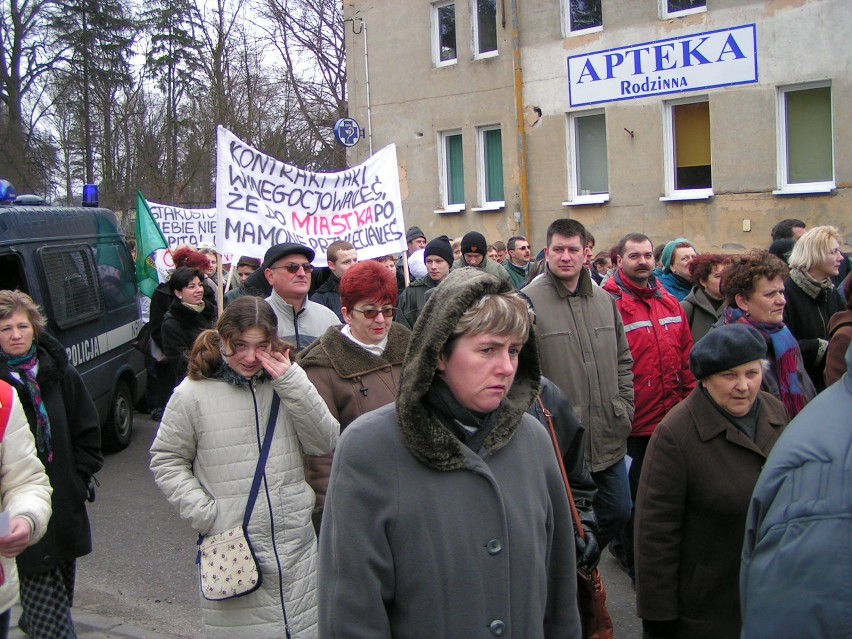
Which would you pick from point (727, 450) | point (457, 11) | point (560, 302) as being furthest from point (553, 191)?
point (727, 450)

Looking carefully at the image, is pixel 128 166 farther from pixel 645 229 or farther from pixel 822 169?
pixel 822 169

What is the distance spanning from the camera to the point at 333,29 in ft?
109

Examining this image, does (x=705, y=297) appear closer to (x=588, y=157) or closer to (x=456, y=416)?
(x=456, y=416)

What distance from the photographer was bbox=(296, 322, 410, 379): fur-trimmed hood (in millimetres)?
4109

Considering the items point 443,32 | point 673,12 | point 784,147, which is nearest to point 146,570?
point 784,147

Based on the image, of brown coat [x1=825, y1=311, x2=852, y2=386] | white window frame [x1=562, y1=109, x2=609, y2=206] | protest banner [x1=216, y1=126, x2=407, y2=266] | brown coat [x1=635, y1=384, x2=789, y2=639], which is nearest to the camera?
brown coat [x1=635, y1=384, x2=789, y2=639]

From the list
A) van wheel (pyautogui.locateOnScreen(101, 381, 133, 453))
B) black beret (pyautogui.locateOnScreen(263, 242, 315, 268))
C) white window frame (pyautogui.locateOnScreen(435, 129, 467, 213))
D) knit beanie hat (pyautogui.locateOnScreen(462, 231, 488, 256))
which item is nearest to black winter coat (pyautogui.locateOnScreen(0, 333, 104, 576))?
black beret (pyautogui.locateOnScreen(263, 242, 315, 268))

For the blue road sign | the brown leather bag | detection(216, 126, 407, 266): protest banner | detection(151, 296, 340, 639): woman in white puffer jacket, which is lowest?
the brown leather bag

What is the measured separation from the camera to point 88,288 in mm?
9344

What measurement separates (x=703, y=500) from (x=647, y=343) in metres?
2.07

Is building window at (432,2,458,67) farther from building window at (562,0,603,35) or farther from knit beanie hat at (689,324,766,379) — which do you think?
knit beanie hat at (689,324,766,379)

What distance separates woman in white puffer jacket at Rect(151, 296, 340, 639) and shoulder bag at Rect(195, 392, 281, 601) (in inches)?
1.0

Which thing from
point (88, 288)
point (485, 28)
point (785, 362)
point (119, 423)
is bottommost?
point (119, 423)

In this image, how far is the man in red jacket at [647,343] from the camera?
5496 mm
